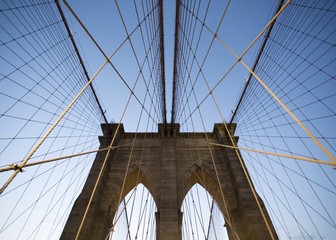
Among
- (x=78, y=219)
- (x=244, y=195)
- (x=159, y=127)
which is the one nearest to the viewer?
(x=78, y=219)

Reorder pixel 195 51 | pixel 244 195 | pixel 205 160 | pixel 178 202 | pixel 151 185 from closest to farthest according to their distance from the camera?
1. pixel 195 51
2. pixel 244 195
3. pixel 178 202
4. pixel 151 185
5. pixel 205 160

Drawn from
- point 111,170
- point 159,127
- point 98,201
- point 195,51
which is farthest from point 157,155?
point 195,51

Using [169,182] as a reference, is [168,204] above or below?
below

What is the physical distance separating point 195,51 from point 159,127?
5.83m

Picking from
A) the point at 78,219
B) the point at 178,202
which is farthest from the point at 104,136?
the point at 178,202

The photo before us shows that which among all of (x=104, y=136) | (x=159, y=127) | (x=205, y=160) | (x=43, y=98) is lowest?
(x=43, y=98)

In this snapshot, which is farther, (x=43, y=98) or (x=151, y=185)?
(x=151, y=185)

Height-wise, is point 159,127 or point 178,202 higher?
point 159,127

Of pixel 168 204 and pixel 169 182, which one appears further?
pixel 169 182

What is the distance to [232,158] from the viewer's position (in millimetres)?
9211

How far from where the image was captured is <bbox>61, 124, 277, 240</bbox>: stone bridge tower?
6.95 metres

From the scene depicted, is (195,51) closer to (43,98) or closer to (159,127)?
(43,98)

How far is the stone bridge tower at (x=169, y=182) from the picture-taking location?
273 inches

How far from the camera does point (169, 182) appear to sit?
8.59 metres
